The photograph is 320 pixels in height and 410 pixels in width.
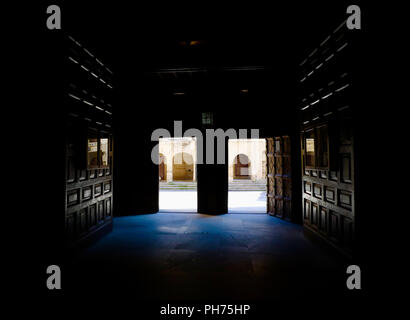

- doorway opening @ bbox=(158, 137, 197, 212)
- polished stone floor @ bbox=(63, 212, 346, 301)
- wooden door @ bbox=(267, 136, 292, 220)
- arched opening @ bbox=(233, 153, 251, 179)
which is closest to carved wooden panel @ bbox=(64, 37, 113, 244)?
polished stone floor @ bbox=(63, 212, 346, 301)

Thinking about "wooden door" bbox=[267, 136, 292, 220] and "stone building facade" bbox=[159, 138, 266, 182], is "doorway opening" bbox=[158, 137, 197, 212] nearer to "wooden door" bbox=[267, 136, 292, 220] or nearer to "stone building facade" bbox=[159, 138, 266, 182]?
"stone building facade" bbox=[159, 138, 266, 182]

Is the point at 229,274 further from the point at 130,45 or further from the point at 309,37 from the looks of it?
the point at 130,45

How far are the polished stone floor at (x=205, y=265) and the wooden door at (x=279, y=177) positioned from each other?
1029 mm

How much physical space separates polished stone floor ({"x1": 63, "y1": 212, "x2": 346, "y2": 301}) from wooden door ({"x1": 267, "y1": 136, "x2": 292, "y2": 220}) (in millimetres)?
1029

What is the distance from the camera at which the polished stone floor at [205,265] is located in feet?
8.96

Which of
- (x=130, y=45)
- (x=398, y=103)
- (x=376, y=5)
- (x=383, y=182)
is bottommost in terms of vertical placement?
(x=383, y=182)

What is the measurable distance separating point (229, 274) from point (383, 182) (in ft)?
8.49

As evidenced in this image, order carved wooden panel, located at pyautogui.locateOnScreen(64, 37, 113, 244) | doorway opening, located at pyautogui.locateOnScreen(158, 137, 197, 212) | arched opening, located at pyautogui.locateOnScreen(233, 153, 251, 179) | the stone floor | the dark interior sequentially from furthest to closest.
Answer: arched opening, located at pyautogui.locateOnScreen(233, 153, 251, 179)
doorway opening, located at pyautogui.locateOnScreen(158, 137, 197, 212)
the stone floor
carved wooden panel, located at pyautogui.locateOnScreen(64, 37, 113, 244)
the dark interior

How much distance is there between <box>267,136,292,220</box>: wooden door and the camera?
20.7 ft

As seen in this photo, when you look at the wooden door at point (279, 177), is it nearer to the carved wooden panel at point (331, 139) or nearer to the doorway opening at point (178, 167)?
the carved wooden panel at point (331, 139)

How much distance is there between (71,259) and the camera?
3631 millimetres

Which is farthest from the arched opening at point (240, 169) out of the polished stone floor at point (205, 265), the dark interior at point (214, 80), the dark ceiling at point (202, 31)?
the dark ceiling at point (202, 31)
